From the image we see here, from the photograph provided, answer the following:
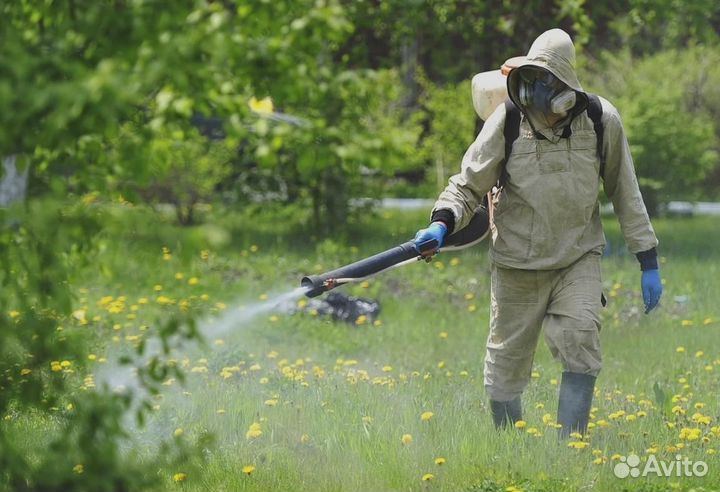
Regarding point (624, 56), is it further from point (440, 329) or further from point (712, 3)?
point (440, 329)

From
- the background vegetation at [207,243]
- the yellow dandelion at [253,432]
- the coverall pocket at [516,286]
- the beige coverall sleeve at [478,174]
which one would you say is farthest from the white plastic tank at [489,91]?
the yellow dandelion at [253,432]

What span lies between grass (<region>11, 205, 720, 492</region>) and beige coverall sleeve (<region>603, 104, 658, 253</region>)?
2.59ft

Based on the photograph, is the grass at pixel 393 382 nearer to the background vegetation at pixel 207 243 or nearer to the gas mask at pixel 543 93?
the background vegetation at pixel 207 243

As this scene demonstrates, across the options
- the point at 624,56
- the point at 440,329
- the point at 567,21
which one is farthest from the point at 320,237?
the point at 624,56

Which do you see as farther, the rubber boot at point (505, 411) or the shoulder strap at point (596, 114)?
the rubber boot at point (505, 411)

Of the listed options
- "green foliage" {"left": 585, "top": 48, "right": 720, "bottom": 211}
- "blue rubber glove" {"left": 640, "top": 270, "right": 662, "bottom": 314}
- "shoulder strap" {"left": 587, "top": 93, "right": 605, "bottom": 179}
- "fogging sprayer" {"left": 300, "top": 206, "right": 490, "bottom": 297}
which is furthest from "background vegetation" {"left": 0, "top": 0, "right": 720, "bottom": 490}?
"green foliage" {"left": 585, "top": 48, "right": 720, "bottom": 211}

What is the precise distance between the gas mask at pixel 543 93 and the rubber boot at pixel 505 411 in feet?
4.29

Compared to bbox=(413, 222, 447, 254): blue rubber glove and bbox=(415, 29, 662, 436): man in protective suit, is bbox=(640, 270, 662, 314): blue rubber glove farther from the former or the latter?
bbox=(413, 222, 447, 254): blue rubber glove

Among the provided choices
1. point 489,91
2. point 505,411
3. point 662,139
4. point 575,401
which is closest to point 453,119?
point 662,139

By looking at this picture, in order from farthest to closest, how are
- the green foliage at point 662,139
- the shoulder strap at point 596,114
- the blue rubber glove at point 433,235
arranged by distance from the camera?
the green foliage at point 662,139, the shoulder strap at point 596,114, the blue rubber glove at point 433,235

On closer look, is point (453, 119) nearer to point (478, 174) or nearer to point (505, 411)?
point (505, 411)

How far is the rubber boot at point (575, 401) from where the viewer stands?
16.9 feet

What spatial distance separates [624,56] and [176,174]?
840 cm

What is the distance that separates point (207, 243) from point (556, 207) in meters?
2.69
